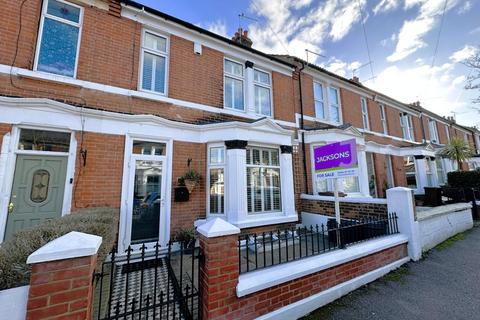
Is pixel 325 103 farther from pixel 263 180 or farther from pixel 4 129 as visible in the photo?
pixel 4 129

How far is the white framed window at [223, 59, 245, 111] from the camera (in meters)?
7.39

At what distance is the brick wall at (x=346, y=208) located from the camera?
5.63m

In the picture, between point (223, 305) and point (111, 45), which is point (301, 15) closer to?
point (111, 45)

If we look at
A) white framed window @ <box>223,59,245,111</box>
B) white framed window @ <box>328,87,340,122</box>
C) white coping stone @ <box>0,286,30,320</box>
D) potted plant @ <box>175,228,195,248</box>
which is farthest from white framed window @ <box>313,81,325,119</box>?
white coping stone @ <box>0,286,30,320</box>

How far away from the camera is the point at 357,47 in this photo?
30.7ft

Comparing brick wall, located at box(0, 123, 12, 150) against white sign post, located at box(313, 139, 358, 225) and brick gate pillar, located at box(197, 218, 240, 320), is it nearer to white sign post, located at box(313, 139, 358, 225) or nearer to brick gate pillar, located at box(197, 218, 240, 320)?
brick gate pillar, located at box(197, 218, 240, 320)

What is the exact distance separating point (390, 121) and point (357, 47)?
620cm

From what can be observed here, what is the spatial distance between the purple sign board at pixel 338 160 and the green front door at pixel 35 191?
5.75 meters

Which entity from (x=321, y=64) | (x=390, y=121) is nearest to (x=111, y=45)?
(x=321, y=64)

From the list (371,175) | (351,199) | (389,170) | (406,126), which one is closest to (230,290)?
(351,199)

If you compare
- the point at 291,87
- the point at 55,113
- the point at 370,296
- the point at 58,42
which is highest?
the point at 291,87

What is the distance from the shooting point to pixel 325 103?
33.2 feet

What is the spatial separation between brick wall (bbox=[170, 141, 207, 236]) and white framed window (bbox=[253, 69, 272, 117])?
302 centimetres

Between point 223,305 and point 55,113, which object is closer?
point 223,305
